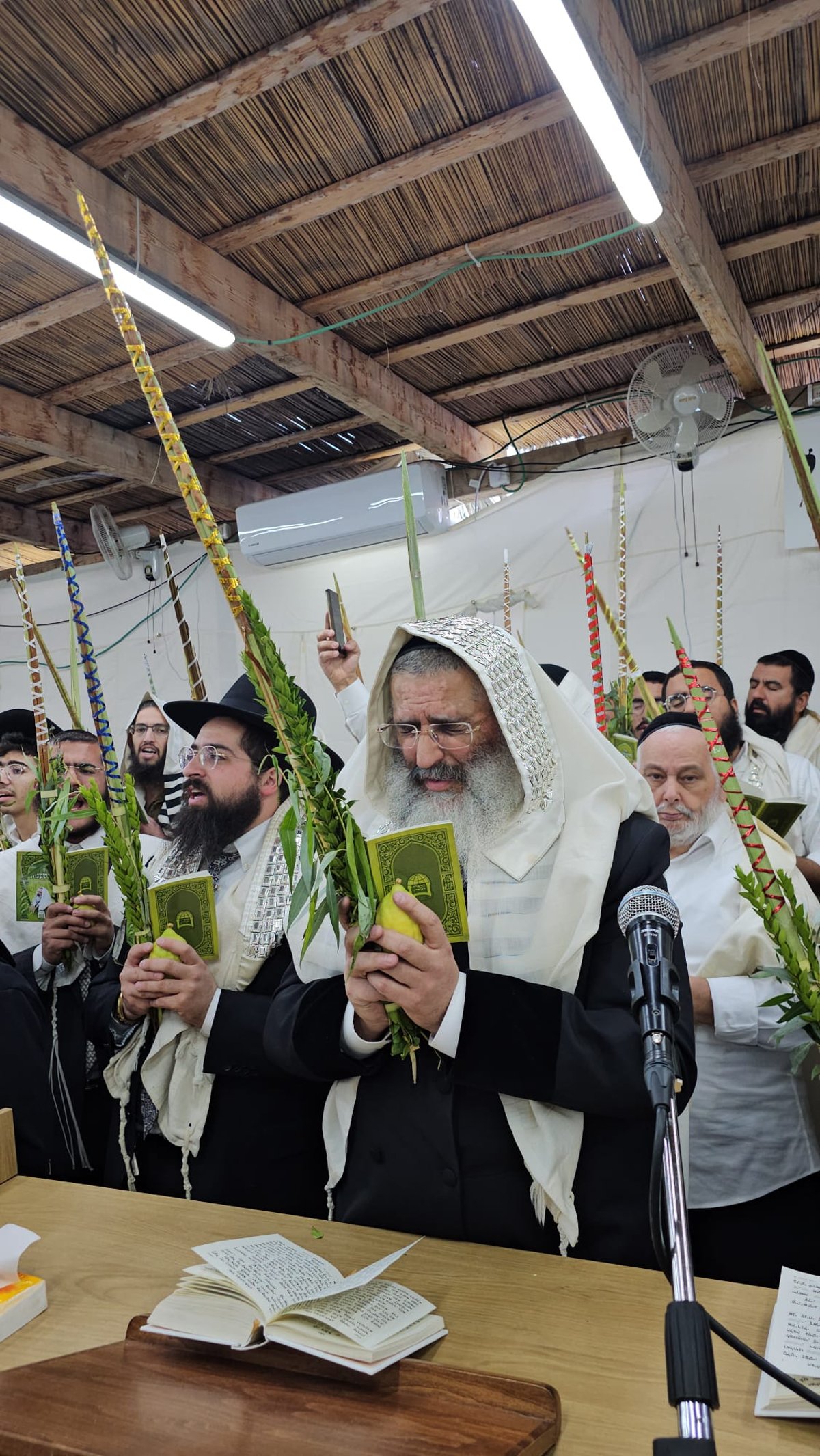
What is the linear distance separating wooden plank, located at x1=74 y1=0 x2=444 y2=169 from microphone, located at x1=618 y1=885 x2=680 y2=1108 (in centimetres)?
318

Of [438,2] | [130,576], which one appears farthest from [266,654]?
[130,576]

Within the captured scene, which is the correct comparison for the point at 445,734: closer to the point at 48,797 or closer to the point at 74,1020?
the point at 48,797

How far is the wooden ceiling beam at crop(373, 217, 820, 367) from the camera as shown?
4664 mm

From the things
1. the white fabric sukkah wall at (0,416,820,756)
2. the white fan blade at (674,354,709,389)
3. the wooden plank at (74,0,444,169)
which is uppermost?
the wooden plank at (74,0,444,169)

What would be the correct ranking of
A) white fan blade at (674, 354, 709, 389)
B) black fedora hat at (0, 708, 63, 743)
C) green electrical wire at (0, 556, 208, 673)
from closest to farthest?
1. black fedora hat at (0, 708, 63, 743)
2. white fan blade at (674, 354, 709, 389)
3. green electrical wire at (0, 556, 208, 673)

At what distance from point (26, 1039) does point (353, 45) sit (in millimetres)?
3235

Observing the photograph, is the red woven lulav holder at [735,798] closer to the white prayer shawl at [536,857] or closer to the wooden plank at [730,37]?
the white prayer shawl at [536,857]

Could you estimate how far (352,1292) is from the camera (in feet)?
4.54

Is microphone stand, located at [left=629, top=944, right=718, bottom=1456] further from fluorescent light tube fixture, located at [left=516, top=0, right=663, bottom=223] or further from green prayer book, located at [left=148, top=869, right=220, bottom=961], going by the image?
fluorescent light tube fixture, located at [left=516, top=0, right=663, bottom=223]

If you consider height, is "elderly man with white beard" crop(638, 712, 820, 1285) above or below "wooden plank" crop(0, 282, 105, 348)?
below

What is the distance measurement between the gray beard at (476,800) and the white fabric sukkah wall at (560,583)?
3.36 metres

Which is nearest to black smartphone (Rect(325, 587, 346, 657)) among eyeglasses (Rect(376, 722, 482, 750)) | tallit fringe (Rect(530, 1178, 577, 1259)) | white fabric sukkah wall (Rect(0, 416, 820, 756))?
eyeglasses (Rect(376, 722, 482, 750))

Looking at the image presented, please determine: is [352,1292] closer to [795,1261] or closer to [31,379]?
[795,1261]

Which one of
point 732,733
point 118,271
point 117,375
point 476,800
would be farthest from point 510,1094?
point 117,375
